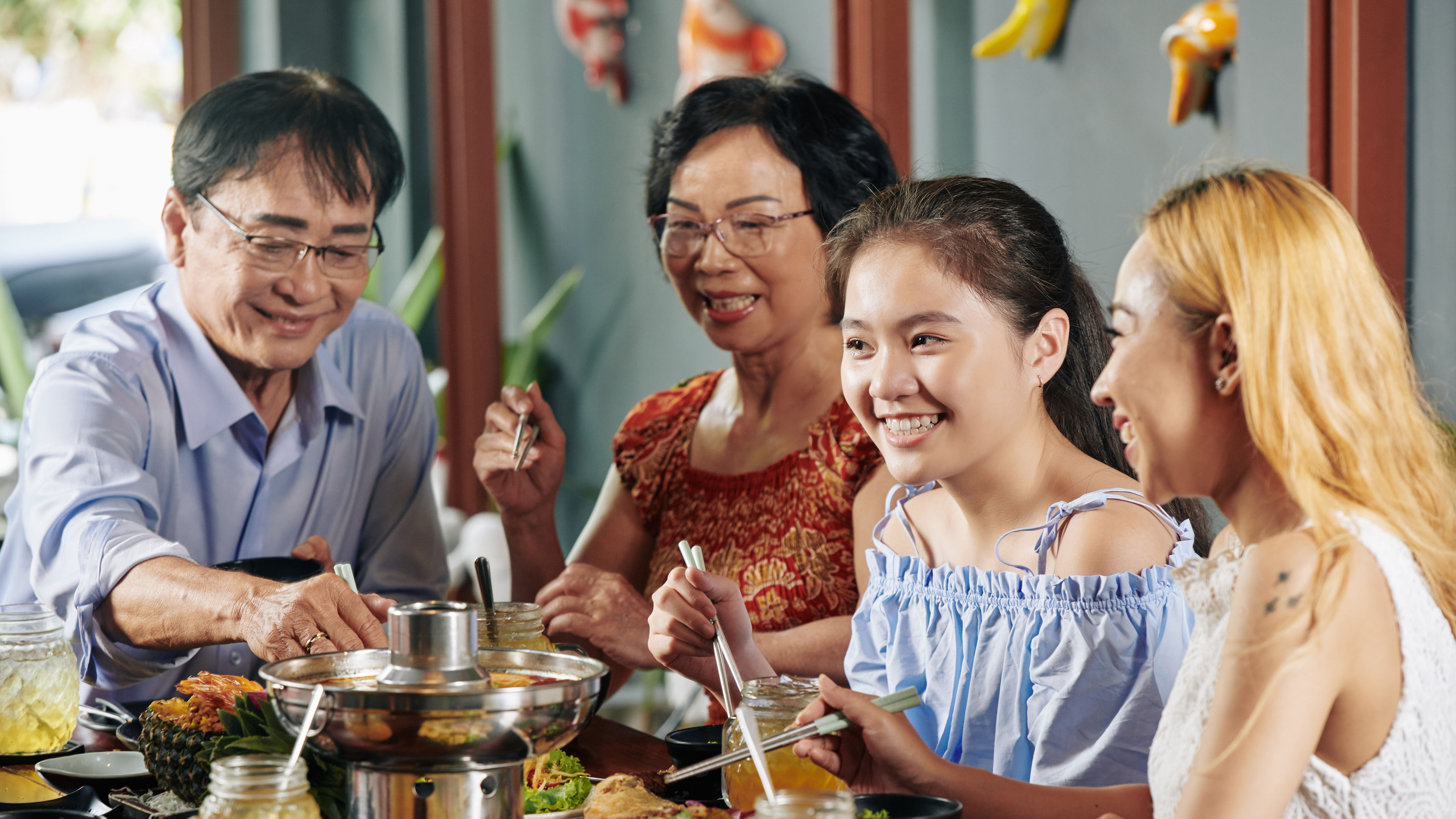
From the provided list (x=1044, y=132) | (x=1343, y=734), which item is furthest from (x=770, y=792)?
(x=1044, y=132)

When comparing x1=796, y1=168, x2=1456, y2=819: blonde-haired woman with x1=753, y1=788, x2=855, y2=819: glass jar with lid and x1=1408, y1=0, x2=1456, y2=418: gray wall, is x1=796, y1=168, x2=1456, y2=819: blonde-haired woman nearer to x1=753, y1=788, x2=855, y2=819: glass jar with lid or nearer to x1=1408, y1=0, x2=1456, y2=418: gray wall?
x1=753, y1=788, x2=855, y2=819: glass jar with lid

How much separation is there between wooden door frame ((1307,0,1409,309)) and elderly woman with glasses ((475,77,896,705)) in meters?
0.80

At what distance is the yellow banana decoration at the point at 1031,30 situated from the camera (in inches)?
116

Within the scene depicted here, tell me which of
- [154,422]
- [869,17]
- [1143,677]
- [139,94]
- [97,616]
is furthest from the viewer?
[139,94]

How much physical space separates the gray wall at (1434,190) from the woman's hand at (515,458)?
1.48m

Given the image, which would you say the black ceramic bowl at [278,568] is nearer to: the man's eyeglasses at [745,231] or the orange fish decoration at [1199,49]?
the man's eyeglasses at [745,231]

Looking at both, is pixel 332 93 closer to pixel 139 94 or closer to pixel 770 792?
pixel 770 792

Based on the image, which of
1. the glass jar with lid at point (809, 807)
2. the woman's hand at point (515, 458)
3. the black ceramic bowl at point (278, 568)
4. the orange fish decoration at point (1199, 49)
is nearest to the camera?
the glass jar with lid at point (809, 807)

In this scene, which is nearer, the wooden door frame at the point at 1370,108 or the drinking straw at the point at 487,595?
the drinking straw at the point at 487,595

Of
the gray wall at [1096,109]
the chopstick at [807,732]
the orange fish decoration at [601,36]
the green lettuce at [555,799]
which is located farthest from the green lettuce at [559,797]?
the orange fish decoration at [601,36]

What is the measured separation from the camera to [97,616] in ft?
5.52

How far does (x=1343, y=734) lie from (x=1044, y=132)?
2317mm

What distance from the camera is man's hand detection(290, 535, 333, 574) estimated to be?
5.89 feet

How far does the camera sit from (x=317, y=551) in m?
1.83
